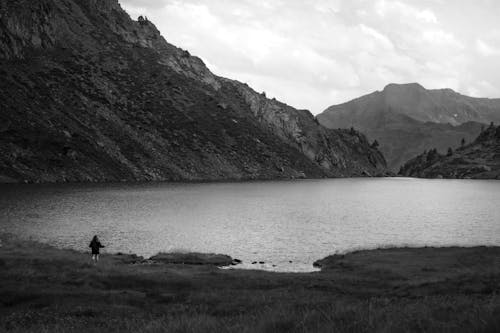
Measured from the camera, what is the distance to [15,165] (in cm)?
19325

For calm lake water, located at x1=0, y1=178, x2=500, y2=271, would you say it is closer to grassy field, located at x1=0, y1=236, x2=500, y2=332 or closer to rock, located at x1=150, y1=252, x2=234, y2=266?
rock, located at x1=150, y1=252, x2=234, y2=266

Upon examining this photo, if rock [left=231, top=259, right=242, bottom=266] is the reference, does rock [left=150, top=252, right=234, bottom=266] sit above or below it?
above

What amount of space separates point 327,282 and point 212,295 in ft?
44.8

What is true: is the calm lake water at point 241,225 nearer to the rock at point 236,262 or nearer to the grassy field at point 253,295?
the rock at point 236,262

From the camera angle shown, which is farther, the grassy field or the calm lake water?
the calm lake water

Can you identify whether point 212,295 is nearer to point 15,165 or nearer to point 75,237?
point 75,237

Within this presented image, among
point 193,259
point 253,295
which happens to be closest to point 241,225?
point 193,259

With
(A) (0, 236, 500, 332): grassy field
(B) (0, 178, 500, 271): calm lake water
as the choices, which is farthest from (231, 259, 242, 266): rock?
(A) (0, 236, 500, 332): grassy field

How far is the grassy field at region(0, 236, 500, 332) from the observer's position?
14523 mm

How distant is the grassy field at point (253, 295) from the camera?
14.5 metres

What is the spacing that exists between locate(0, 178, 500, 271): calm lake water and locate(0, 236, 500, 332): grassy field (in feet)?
42.4

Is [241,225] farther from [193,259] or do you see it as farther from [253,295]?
[253,295]

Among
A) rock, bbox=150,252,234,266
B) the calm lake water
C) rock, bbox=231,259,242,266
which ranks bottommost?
rock, bbox=231,259,242,266

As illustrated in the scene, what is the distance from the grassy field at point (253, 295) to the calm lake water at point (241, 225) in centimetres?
1294
